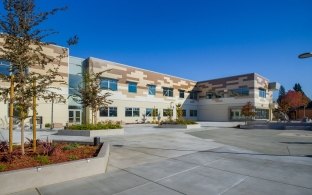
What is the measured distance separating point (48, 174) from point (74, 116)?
91.7 feet

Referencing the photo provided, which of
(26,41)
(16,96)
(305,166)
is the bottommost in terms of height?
(305,166)

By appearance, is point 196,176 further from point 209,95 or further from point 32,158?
point 209,95

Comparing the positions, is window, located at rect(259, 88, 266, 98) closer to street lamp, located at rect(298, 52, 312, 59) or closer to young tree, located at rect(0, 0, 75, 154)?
street lamp, located at rect(298, 52, 312, 59)

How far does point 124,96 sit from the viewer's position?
38719 millimetres

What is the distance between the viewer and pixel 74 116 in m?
32.8

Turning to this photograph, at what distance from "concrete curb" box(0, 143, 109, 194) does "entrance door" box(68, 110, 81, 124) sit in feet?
87.7

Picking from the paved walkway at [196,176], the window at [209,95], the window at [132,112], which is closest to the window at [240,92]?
the window at [209,95]

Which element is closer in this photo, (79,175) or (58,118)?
(79,175)

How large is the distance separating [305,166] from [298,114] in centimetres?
6458

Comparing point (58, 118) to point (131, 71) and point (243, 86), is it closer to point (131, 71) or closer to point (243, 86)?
point (131, 71)

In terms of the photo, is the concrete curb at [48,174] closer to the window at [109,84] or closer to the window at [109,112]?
the window at [109,112]


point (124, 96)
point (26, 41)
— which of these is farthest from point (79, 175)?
point (124, 96)

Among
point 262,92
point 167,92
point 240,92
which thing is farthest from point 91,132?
point 262,92

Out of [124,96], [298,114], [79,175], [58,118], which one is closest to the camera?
[79,175]
